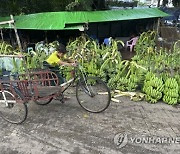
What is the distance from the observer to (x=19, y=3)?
997 cm

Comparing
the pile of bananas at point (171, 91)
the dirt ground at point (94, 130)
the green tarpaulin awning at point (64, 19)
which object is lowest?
the dirt ground at point (94, 130)

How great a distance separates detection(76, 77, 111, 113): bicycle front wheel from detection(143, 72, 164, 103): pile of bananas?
1.13 m

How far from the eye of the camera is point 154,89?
5.20 meters

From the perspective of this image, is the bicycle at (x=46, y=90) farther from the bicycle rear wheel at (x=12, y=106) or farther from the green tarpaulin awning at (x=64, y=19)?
the green tarpaulin awning at (x=64, y=19)

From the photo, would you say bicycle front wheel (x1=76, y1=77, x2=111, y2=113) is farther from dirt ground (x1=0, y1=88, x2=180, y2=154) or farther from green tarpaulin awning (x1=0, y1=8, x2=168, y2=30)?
green tarpaulin awning (x1=0, y1=8, x2=168, y2=30)

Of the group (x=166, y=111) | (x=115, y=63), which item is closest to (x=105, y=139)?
(x=166, y=111)

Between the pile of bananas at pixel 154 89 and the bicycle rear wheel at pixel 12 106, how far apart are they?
8.82ft

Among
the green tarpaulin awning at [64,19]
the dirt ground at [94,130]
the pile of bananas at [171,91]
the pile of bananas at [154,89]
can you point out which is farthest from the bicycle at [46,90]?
the green tarpaulin awning at [64,19]

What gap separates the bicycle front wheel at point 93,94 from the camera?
4578 mm

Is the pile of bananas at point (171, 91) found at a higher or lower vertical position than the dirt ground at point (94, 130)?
higher

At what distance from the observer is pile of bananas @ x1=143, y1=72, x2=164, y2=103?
516 centimetres

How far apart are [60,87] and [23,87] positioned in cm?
69

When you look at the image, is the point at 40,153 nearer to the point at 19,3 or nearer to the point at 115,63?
the point at 115,63

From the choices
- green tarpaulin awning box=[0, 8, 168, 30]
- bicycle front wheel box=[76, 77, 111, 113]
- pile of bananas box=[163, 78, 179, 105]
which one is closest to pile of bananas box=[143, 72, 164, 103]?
pile of bananas box=[163, 78, 179, 105]
